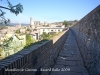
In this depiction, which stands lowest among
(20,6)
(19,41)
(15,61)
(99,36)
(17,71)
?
(19,41)

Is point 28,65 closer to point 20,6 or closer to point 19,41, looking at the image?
point 20,6

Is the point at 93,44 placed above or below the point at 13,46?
above

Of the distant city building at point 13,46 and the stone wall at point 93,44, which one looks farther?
the distant city building at point 13,46

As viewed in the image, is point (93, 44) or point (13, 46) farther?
point (13, 46)

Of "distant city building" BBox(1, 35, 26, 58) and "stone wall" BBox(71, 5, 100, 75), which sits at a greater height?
"stone wall" BBox(71, 5, 100, 75)

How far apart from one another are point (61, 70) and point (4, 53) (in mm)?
13888

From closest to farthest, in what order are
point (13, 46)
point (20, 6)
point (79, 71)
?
1. point (20, 6)
2. point (79, 71)
3. point (13, 46)

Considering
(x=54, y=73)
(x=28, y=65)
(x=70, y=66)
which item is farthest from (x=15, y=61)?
A: (x=70, y=66)

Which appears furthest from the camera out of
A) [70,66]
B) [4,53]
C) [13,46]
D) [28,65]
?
[13,46]

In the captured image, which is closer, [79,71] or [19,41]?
[79,71]

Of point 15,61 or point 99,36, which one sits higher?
point 99,36

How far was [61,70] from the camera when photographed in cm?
577

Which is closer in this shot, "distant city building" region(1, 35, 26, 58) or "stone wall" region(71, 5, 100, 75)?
"stone wall" region(71, 5, 100, 75)

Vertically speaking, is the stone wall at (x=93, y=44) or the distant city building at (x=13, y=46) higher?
the stone wall at (x=93, y=44)
